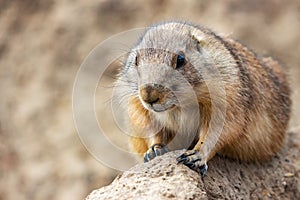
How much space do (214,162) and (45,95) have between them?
5.30m

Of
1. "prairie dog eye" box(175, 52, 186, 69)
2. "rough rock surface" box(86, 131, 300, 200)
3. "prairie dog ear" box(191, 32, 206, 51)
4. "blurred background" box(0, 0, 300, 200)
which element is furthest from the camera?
"blurred background" box(0, 0, 300, 200)

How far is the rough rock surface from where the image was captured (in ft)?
14.1

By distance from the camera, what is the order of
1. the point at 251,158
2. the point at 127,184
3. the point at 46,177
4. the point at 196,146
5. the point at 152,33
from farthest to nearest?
the point at 46,177
the point at 251,158
the point at 152,33
the point at 196,146
the point at 127,184

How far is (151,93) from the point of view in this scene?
4.53 meters

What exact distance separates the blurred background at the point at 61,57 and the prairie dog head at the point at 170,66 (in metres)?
4.42

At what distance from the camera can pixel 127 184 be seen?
14.6ft

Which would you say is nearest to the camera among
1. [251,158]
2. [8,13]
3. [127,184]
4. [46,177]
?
[127,184]

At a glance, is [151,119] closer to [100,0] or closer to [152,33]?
[152,33]

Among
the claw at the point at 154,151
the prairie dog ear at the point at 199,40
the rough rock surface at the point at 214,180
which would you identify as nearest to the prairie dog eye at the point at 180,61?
the prairie dog ear at the point at 199,40

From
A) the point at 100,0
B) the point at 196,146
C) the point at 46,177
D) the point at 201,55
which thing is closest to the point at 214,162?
the point at 196,146

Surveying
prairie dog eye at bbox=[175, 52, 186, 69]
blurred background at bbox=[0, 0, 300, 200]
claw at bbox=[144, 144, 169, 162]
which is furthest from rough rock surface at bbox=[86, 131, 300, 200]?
blurred background at bbox=[0, 0, 300, 200]

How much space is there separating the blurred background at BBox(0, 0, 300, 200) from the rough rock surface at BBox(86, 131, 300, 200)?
390cm

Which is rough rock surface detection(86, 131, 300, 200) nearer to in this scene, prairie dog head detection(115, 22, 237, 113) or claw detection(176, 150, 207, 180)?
claw detection(176, 150, 207, 180)

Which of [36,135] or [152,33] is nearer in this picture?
[152,33]
